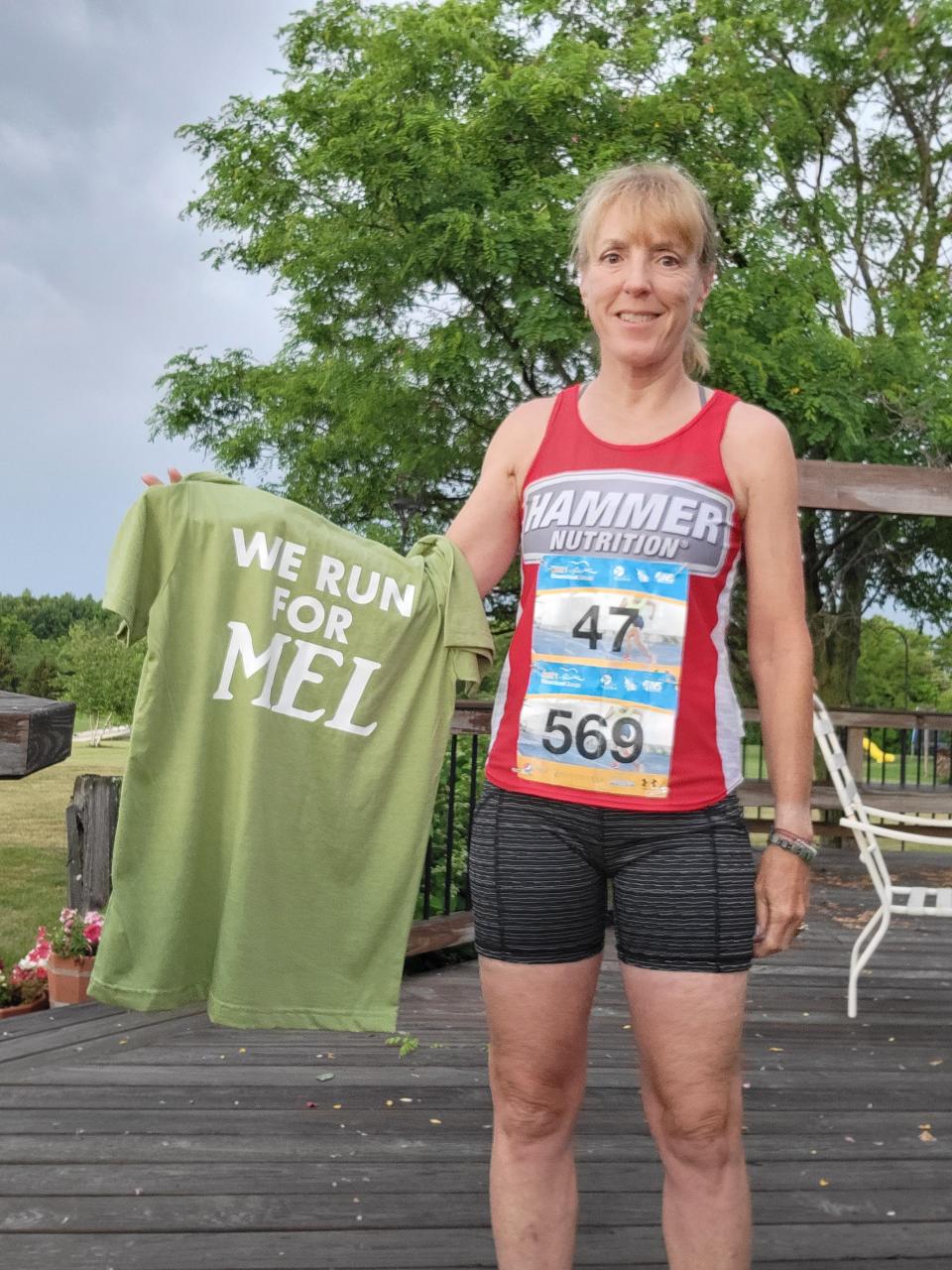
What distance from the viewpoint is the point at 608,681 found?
1.60 metres

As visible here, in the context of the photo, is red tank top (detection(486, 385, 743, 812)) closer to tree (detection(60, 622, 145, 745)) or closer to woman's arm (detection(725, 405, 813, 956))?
woman's arm (detection(725, 405, 813, 956))

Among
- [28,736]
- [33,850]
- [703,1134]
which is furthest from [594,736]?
[33,850]

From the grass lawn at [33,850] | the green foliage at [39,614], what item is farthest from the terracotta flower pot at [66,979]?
the green foliage at [39,614]

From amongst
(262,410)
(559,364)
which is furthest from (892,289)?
(262,410)

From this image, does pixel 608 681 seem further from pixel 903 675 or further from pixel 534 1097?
pixel 903 675

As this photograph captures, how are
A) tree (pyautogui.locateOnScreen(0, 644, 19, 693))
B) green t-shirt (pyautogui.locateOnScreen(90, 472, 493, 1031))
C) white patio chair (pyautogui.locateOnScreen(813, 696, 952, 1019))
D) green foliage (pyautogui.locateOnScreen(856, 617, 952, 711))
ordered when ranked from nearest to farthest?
green t-shirt (pyautogui.locateOnScreen(90, 472, 493, 1031)), white patio chair (pyautogui.locateOnScreen(813, 696, 952, 1019)), green foliage (pyautogui.locateOnScreen(856, 617, 952, 711)), tree (pyautogui.locateOnScreen(0, 644, 19, 693))

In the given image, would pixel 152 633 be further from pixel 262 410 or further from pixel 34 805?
pixel 34 805

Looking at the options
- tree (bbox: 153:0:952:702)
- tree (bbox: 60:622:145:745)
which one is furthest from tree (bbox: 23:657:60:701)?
tree (bbox: 153:0:952:702)

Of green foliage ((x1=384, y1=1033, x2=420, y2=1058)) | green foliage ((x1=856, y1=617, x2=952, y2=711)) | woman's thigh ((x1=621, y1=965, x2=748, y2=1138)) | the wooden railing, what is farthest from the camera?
green foliage ((x1=856, y1=617, x2=952, y2=711))

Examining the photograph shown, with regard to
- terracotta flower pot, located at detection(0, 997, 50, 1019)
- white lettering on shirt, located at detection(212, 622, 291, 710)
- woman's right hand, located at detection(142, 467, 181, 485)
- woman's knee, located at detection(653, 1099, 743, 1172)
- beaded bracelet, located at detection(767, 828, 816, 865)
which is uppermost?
woman's right hand, located at detection(142, 467, 181, 485)

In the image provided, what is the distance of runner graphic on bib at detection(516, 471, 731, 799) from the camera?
1587 millimetres

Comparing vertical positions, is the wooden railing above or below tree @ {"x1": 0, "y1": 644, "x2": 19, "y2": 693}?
below

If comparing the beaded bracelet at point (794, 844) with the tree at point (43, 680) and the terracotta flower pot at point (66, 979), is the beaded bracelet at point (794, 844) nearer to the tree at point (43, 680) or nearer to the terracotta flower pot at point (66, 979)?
the terracotta flower pot at point (66, 979)

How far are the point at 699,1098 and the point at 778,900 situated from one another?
0.90 ft
